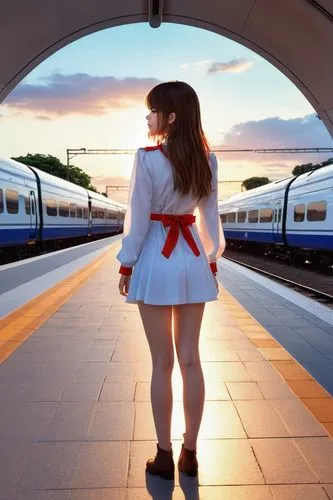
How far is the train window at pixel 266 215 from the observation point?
24.5m

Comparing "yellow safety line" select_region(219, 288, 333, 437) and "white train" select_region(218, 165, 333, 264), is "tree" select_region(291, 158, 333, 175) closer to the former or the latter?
"white train" select_region(218, 165, 333, 264)

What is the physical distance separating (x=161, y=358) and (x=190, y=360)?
15cm

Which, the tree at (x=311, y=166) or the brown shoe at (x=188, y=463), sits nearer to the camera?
the brown shoe at (x=188, y=463)

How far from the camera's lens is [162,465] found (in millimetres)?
2721

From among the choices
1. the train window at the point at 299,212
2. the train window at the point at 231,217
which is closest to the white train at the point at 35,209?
the train window at the point at 231,217

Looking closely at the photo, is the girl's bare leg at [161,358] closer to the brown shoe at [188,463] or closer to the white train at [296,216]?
the brown shoe at [188,463]

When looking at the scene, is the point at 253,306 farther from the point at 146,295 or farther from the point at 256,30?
the point at 146,295

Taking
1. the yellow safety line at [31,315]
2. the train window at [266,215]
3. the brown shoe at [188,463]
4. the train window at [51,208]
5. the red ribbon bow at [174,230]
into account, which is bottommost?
the yellow safety line at [31,315]

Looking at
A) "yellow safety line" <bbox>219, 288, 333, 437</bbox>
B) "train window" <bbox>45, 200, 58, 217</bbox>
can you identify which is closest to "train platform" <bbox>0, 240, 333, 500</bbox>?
"yellow safety line" <bbox>219, 288, 333, 437</bbox>

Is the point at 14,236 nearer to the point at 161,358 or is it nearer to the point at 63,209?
the point at 63,209

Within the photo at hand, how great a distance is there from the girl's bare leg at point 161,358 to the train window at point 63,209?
77.6ft

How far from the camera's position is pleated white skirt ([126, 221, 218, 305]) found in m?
2.62

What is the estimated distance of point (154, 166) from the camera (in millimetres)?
2635

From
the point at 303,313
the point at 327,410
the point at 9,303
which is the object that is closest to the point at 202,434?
the point at 327,410
